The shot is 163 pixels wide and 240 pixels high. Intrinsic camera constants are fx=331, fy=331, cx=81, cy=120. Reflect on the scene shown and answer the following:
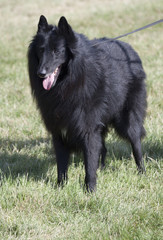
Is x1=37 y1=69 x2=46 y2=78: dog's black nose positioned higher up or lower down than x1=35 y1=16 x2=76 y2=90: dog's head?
lower down

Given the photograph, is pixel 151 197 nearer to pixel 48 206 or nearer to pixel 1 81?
pixel 48 206

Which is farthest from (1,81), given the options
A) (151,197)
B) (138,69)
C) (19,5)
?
(19,5)

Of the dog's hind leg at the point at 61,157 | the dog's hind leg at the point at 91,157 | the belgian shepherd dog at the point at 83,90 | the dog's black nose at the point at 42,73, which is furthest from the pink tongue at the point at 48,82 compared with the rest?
the dog's hind leg at the point at 61,157

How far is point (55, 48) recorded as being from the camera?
306 cm

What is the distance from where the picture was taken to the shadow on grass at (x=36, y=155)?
4.04m

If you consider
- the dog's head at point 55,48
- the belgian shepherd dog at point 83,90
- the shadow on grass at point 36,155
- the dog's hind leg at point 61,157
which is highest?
the dog's head at point 55,48

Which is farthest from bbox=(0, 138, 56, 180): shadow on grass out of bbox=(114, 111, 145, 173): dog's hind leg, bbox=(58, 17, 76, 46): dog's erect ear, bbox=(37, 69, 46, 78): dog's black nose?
bbox=(58, 17, 76, 46): dog's erect ear

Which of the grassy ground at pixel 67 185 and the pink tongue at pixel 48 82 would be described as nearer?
the grassy ground at pixel 67 185

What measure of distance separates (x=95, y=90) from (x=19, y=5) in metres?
13.2

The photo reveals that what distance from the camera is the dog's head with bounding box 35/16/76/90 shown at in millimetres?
3027

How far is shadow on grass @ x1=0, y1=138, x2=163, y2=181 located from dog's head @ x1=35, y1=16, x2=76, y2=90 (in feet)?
4.03

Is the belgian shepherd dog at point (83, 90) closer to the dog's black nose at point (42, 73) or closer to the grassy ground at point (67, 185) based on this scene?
the dog's black nose at point (42, 73)

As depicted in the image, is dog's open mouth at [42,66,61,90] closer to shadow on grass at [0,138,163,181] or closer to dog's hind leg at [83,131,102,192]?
dog's hind leg at [83,131,102,192]

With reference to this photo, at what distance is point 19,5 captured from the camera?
15273 mm
